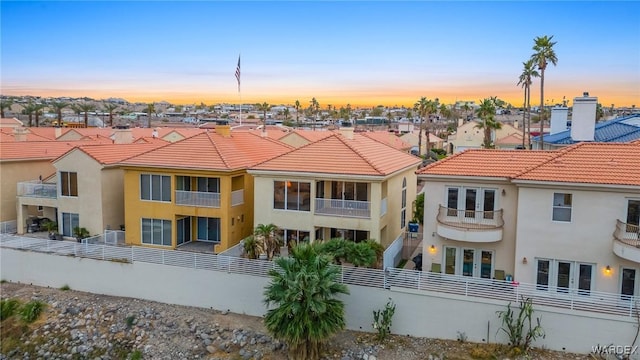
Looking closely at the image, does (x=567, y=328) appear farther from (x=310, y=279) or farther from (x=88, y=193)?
(x=88, y=193)

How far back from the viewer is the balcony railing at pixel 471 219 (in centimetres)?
2038

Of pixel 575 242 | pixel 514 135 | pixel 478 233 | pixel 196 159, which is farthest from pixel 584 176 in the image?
pixel 514 135

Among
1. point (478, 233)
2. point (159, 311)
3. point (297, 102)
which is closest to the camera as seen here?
point (478, 233)

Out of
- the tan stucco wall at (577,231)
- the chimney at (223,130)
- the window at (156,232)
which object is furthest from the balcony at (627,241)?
the chimney at (223,130)

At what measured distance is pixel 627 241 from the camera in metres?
17.8

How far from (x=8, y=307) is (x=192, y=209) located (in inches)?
390

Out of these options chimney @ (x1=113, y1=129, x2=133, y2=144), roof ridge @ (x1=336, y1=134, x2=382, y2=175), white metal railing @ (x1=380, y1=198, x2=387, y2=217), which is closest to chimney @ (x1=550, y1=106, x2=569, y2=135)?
roof ridge @ (x1=336, y1=134, x2=382, y2=175)

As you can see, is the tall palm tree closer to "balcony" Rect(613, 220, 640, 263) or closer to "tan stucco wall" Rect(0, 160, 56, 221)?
"tan stucco wall" Rect(0, 160, 56, 221)

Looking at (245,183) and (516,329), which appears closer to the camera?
(516,329)

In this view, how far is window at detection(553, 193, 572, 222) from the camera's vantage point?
62.2 ft

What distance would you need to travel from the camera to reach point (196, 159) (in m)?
26.5

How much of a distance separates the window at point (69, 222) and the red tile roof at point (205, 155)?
5.12m

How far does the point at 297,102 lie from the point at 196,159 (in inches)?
3046

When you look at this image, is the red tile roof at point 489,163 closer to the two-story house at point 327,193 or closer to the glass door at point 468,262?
the two-story house at point 327,193
